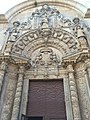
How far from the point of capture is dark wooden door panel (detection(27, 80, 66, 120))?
567cm

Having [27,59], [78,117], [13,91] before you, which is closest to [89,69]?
[78,117]

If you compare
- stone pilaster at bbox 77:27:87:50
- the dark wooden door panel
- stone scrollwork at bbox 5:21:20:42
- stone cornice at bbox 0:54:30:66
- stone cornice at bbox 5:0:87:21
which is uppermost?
stone cornice at bbox 5:0:87:21

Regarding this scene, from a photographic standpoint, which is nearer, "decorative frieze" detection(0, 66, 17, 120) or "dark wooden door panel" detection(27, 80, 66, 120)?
"decorative frieze" detection(0, 66, 17, 120)

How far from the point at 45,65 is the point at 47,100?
4.38 feet

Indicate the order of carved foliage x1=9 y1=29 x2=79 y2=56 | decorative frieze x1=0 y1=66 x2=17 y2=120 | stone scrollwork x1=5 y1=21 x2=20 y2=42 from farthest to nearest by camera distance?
stone scrollwork x1=5 y1=21 x2=20 y2=42, carved foliage x1=9 y1=29 x2=79 y2=56, decorative frieze x1=0 y1=66 x2=17 y2=120

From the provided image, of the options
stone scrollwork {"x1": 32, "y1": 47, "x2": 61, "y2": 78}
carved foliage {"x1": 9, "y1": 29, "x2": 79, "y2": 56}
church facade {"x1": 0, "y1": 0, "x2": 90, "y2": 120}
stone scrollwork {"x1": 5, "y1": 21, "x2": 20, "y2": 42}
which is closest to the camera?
church facade {"x1": 0, "y1": 0, "x2": 90, "y2": 120}

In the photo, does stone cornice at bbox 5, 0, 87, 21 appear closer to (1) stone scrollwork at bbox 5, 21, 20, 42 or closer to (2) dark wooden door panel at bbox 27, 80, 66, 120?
(1) stone scrollwork at bbox 5, 21, 20, 42

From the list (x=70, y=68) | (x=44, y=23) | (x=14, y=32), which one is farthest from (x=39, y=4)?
(x=70, y=68)

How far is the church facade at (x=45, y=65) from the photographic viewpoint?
18.5 feet

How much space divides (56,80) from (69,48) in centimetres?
137

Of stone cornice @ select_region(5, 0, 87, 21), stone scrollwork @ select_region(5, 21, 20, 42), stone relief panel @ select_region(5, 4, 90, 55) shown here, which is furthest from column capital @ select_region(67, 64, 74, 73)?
stone cornice @ select_region(5, 0, 87, 21)

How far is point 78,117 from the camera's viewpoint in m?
5.13

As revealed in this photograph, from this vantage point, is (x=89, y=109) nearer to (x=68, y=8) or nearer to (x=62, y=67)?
(x=62, y=67)

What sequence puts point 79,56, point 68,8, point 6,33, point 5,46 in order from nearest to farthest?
point 79,56, point 5,46, point 6,33, point 68,8
